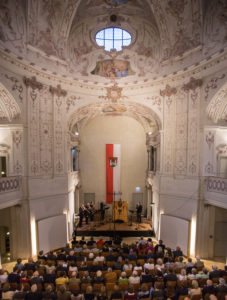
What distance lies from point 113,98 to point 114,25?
4985 millimetres

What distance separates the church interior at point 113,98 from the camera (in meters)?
10.9

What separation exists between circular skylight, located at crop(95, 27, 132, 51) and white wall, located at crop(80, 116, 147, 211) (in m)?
6.96

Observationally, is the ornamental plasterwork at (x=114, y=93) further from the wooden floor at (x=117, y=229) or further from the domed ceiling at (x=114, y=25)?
the wooden floor at (x=117, y=229)

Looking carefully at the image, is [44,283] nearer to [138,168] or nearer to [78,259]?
[78,259]

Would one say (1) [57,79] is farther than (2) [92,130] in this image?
No

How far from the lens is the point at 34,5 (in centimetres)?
1121

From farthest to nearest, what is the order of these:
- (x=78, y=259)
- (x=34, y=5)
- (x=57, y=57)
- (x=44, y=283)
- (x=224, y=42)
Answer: (x=57, y=57), (x=34, y=5), (x=224, y=42), (x=78, y=259), (x=44, y=283)

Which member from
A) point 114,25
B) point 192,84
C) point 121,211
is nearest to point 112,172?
point 121,211

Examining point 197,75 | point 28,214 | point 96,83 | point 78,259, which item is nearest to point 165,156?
point 197,75

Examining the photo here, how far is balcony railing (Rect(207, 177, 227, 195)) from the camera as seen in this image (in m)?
9.88

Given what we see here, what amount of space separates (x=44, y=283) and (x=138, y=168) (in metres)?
14.0

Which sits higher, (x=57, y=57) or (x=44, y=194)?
(x=57, y=57)

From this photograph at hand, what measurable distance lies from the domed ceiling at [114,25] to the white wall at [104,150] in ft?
21.1

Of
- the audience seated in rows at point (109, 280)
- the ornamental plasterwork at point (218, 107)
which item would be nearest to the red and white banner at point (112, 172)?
the audience seated in rows at point (109, 280)
